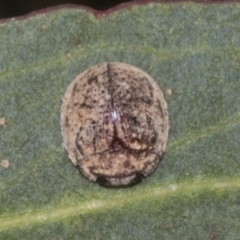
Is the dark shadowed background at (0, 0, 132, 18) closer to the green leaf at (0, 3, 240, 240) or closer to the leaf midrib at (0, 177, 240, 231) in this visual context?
the green leaf at (0, 3, 240, 240)

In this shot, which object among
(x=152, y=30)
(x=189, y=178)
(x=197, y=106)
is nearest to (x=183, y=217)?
(x=189, y=178)

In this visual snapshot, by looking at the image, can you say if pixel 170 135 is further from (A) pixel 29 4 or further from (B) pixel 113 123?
(A) pixel 29 4

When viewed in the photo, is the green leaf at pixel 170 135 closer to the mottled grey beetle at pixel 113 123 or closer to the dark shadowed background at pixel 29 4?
the mottled grey beetle at pixel 113 123

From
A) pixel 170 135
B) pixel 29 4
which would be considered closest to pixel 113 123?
pixel 170 135

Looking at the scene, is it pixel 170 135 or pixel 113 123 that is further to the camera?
pixel 170 135

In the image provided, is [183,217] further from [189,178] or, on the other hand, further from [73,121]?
[73,121]

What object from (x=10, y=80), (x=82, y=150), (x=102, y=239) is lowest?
(x=102, y=239)
